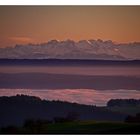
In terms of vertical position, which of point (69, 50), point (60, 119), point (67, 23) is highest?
point (67, 23)

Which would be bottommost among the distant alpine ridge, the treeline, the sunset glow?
the treeline

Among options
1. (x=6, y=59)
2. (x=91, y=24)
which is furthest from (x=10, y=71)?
(x=91, y=24)

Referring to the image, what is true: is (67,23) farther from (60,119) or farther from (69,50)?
(60,119)

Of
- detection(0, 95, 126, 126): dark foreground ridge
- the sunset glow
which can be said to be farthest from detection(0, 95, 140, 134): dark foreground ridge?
the sunset glow

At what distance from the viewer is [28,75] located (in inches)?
94.8

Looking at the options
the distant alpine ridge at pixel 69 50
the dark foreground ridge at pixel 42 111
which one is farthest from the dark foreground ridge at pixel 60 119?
the distant alpine ridge at pixel 69 50

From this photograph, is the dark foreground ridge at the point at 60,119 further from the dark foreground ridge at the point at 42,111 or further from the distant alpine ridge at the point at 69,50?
the distant alpine ridge at the point at 69,50

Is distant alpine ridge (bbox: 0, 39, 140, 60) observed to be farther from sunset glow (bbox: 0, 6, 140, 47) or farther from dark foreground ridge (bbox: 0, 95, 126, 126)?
dark foreground ridge (bbox: 0, 95, 126, 126)

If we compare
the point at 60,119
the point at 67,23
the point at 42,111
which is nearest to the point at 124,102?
the point at 60,119

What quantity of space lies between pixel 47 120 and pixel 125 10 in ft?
2.83

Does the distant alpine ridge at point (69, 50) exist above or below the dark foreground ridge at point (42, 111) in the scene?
above

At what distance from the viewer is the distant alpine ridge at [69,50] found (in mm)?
2402

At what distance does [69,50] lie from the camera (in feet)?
7.93

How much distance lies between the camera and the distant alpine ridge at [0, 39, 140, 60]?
94.6 inches
